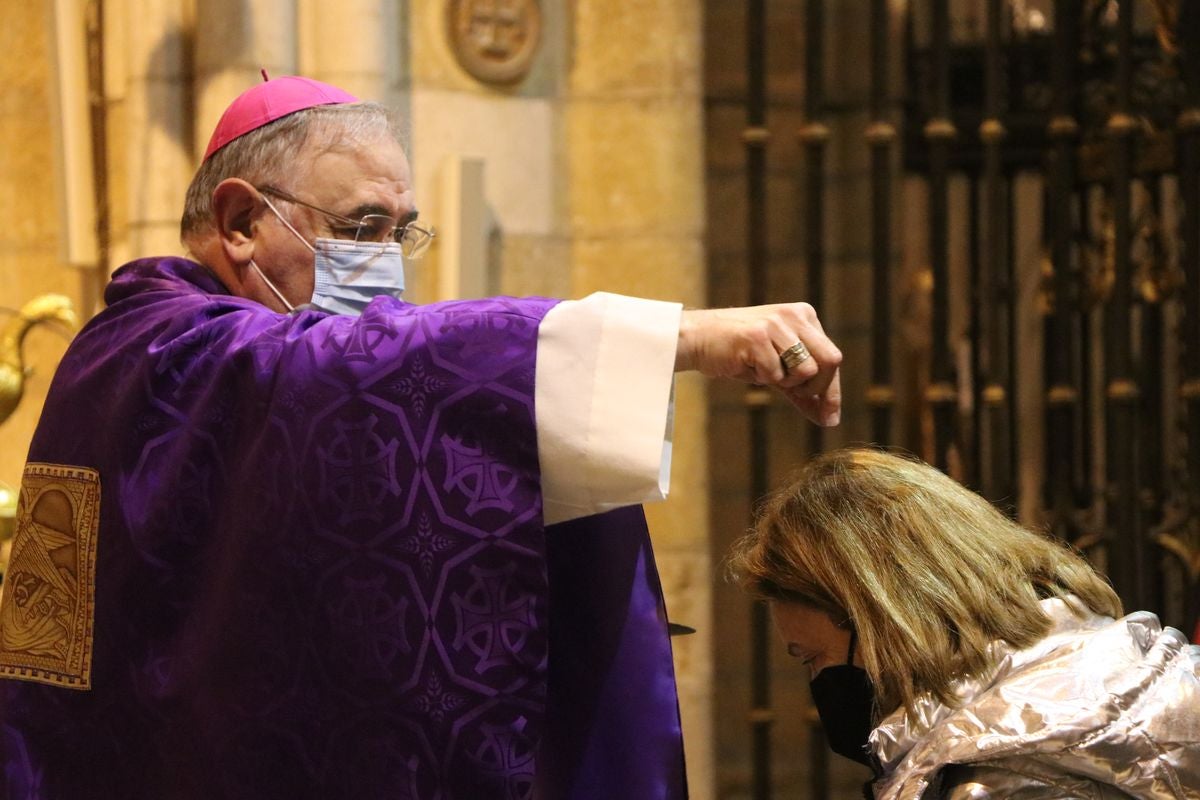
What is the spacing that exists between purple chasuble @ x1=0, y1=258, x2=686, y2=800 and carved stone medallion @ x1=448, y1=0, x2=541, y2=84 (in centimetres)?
213

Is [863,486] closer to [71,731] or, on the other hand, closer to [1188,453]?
[71,731]

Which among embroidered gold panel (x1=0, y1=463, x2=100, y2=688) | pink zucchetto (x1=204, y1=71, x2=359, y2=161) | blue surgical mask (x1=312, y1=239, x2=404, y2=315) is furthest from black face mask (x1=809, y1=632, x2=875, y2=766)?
pink zucchetto (x1=204, y1=71, x2=359, y2=161)

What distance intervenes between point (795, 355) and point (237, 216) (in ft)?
2.87

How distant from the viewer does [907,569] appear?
71.6 inches

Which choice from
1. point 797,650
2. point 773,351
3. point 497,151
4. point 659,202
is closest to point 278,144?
point 773,351

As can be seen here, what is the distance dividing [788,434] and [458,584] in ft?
9.42

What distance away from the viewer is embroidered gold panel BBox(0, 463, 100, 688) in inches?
78.1

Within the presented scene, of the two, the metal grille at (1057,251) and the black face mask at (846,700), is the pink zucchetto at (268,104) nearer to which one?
the black face mask at (846,700)

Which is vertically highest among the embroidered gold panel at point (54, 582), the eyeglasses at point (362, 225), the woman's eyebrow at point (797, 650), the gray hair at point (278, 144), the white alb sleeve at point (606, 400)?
the gray hair at point (278, 144)

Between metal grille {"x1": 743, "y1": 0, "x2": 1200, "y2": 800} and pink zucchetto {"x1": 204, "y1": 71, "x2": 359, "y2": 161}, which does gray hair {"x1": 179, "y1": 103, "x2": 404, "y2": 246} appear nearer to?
pink zucchetto {"x1": 204, "y1": 71, "x2": 359, "y2": 161}

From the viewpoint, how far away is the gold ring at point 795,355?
65.8 inches

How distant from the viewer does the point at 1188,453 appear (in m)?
4.04

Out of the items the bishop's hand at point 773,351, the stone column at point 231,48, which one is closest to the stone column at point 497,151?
the stone column at point 231,48

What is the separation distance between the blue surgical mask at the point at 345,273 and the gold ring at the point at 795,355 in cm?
68
